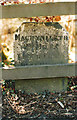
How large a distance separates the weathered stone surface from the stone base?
0.85 feet

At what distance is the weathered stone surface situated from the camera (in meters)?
2.38

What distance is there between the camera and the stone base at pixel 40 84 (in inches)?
99.0

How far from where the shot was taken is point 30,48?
95.0 inches

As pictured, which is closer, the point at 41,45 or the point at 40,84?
the point at 41,45

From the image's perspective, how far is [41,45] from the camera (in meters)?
2.42

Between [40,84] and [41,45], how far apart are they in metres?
0.54

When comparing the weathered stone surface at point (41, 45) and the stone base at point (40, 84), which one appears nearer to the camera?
the weathered stone surface at point (41, 45)

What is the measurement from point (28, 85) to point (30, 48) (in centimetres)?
51

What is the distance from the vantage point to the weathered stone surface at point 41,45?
2.38 meters

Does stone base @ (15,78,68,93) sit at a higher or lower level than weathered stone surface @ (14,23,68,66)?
lower

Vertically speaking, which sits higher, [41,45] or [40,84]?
[41,45]

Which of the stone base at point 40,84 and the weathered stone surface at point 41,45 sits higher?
the weathered stone surface at point 41,45

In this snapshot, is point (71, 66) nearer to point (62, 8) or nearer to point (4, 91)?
point (62, 8)

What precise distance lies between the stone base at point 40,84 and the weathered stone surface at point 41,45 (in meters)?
0.26
